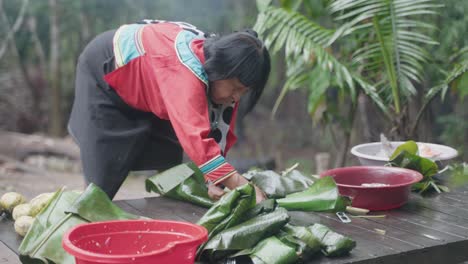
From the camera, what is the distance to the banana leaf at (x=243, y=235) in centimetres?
192

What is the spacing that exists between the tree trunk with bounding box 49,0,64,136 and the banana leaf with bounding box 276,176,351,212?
7397 millimetres

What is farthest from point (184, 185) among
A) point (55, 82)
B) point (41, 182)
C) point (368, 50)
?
point (55, 82)

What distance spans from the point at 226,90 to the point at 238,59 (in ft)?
0.63

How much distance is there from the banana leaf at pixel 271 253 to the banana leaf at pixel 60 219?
49 cm

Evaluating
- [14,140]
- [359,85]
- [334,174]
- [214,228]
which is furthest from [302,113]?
[214,228]

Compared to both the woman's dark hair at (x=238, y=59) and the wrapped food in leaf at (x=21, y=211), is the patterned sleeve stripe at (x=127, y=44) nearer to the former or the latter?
the woman's dark hair at (x=238, y=59)

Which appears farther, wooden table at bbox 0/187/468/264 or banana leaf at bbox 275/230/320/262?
→ wooden table at bbox 0/187/468/264

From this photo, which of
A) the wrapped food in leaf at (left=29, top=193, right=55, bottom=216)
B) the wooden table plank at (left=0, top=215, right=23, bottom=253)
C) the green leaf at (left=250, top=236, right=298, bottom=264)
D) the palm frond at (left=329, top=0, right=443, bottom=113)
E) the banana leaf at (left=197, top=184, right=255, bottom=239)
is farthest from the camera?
the palm frond at (left=329, top=0, right=443, bottom=113)

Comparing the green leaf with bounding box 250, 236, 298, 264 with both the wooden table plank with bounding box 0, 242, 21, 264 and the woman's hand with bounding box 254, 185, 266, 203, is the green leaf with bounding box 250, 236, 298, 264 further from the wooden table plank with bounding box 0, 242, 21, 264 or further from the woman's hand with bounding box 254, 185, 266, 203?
the wooden table plank with bounding box 0, 242, 21, 264

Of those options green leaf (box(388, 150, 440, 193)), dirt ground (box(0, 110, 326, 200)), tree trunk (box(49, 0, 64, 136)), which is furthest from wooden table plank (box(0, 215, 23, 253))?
tree trunk (box(49, 0, 64, 136))

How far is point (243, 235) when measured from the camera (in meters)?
1.96

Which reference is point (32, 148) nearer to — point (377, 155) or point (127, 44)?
point (127, 44)

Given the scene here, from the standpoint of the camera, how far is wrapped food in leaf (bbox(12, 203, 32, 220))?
2336 mm

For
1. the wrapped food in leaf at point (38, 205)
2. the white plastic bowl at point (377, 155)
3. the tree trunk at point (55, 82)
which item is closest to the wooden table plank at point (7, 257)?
the wrapped food in leaf at point (38, 205)
